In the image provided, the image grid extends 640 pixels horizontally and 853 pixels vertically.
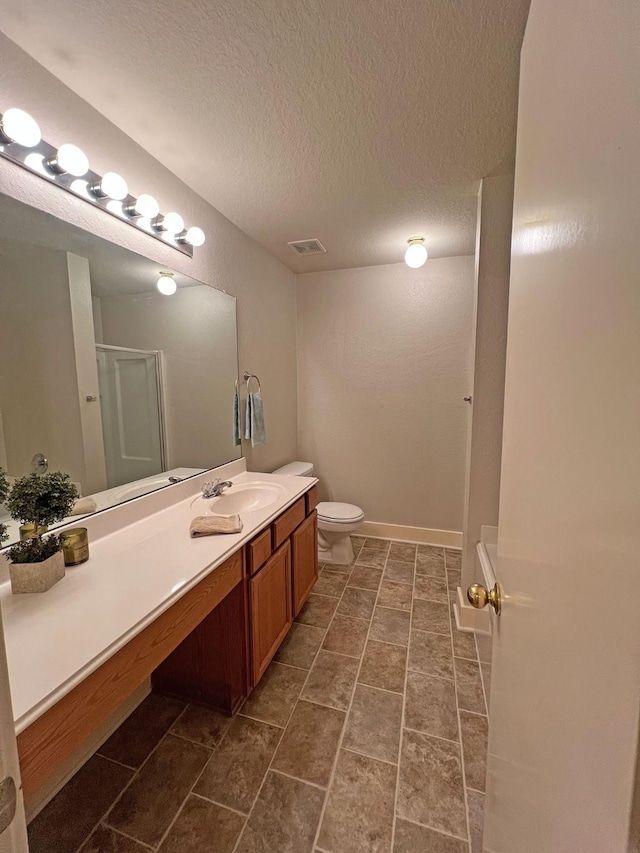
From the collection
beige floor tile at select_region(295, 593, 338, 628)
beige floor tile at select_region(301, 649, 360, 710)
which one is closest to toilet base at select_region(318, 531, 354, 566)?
beige floor tile at select_region(295, 593, 338, 628)

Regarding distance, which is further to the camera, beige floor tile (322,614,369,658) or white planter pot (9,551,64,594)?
beige floor tile (322,614,369,658)

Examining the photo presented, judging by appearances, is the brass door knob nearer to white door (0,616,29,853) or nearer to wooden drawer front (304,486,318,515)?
white door (0,616,29,853)

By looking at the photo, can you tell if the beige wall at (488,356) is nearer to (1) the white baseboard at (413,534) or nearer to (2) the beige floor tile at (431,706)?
(2) the beige floor tile at (431,706)

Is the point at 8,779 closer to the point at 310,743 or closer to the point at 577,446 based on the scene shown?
the point at 577,446

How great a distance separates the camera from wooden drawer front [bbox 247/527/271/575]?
1345 millimetres

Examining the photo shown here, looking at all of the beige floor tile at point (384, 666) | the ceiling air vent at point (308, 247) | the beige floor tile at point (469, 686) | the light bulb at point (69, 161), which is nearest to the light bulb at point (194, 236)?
the light bulb at point (69, 161)

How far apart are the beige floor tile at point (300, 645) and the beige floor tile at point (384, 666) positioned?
0.26m

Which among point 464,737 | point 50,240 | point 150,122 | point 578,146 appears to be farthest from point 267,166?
point 464,737

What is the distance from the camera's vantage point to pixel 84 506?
4.07 ft

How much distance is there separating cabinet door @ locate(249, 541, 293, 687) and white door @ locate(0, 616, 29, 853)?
100 centimetres

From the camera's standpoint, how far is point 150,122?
1319 mm

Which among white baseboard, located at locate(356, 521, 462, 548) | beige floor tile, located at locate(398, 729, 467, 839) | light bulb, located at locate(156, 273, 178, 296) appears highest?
light bulb, located at locate(156, 273, 178, 296)

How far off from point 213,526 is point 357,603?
131cm

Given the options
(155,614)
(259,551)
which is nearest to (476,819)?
(259,551)
